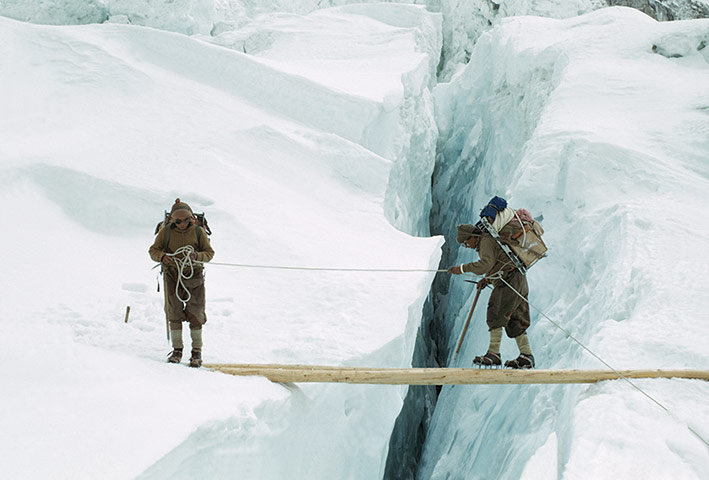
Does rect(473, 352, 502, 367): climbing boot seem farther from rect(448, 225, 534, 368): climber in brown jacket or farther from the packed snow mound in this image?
the packed snow mound

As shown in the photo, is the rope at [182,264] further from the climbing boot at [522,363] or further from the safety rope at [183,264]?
the climbing boot at [522,363]

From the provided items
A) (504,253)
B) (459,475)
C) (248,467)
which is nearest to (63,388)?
(248,467)

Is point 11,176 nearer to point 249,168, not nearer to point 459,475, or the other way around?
point 249,168

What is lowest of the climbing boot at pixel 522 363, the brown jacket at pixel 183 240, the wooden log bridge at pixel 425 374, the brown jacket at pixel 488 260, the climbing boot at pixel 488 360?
the climbing boot at pixel 488 360

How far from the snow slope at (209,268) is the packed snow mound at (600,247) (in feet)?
4.05

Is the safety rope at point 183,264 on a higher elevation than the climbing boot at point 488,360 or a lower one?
higher

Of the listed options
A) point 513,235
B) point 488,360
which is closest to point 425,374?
point 488,360

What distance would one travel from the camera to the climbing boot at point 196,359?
3441 millimetres

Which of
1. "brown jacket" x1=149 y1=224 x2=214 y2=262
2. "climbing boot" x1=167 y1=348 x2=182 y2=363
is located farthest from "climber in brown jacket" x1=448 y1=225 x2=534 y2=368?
"climbing boot" x1=167 y1=348 x2=182 y2=363

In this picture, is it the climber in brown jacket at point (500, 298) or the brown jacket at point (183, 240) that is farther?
the climber in brown jacket at point (500, 298)

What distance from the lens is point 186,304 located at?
3545mm

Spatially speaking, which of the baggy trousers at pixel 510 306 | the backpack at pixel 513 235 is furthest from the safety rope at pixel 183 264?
the baggy trousers at pixel 510 306

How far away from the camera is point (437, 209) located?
14.1 meters

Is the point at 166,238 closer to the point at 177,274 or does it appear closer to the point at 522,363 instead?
the point at 177,274
